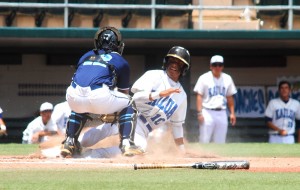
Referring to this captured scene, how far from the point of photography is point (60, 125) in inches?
603

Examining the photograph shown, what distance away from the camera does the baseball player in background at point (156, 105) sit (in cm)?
942

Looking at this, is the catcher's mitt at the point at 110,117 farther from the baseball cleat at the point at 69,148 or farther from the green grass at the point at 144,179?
the green grass at the point at 144,179

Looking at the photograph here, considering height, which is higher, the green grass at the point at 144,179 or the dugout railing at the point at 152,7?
the dugout railing at the point at 152,7

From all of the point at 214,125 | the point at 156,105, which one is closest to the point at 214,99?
the point at 214,125

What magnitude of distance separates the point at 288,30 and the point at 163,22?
2286 millimetres

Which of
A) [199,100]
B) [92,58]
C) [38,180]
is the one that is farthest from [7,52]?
[38,180]

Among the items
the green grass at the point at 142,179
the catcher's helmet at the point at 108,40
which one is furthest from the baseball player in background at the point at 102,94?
the green grass at the point at 142,179

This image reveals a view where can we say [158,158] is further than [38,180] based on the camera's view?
Yes

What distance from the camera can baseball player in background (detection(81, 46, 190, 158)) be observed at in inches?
A: 371

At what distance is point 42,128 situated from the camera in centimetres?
1530

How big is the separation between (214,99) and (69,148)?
20.1ft

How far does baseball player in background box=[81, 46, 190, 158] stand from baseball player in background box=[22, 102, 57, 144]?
5.36 metres

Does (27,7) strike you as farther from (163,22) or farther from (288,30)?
(288,30)

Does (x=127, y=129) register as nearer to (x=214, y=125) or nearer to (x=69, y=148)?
(x=69, y=148)
